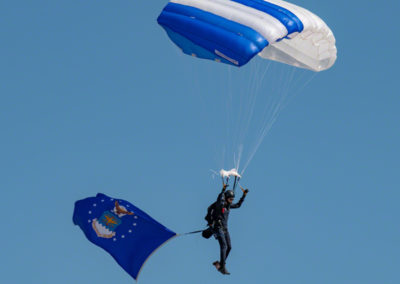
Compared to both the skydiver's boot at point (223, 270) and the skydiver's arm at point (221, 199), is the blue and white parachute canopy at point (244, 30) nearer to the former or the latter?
the skydiver's arm at point (221, 199)

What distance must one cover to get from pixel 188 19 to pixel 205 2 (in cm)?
77

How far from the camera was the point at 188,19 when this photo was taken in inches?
876

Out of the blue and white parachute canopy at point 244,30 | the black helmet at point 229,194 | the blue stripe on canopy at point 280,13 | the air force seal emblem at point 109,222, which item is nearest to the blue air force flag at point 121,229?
the air force seal emblem at point 109,222

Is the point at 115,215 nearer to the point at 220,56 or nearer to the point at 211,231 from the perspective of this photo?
the point at 211,231

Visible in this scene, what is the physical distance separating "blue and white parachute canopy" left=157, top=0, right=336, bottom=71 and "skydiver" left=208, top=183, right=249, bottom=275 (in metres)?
2.94

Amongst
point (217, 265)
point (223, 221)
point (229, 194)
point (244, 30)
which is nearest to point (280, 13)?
point (244, 30)

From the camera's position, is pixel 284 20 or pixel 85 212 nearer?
pixel 284 20

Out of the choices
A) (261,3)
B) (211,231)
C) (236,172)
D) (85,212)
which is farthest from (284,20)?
(85,212)

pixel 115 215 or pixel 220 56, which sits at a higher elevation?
pixel 220 56

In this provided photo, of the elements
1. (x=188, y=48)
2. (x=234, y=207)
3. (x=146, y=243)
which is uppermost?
(x=188, y=48)

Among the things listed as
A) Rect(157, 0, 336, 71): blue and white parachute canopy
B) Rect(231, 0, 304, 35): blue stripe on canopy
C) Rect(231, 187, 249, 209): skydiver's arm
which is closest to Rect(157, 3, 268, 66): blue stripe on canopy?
Rect(157, 0, 336, 71): blue and white parachute canopy

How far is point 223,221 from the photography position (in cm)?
2158

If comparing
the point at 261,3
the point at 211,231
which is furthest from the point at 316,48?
the point at 211,231

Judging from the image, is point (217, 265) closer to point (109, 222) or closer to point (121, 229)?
point (121, 229)
